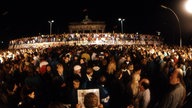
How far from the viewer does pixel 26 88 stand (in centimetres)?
866

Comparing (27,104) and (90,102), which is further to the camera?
(27,104)

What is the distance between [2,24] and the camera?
5143 inches

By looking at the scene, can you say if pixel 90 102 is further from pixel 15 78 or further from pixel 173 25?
pixel 173 25

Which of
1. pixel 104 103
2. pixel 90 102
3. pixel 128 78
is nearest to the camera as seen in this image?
pixel 90 102

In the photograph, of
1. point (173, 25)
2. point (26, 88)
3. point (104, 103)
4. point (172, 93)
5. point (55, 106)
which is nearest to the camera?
point (55, 106)

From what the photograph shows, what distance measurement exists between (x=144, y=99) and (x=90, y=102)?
2589 mm

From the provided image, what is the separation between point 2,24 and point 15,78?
123 metres

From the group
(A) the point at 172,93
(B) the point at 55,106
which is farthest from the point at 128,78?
(B) the point at 55,106

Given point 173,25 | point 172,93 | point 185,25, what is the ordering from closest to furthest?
1. point 172,93
2. point 185,25
3. point 173,25

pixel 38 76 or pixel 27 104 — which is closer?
pixel 27 104

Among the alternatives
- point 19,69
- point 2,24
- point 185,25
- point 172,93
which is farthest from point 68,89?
point 2,24

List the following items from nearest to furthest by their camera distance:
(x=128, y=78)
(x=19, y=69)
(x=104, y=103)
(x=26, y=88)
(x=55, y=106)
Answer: (x=55, y=106), (x=104, y=103), (x=26, y=88), (x=128, y=78), (x=19, y=69)

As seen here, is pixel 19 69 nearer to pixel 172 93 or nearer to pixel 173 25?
pixel 172 93

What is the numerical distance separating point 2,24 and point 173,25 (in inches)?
2315
